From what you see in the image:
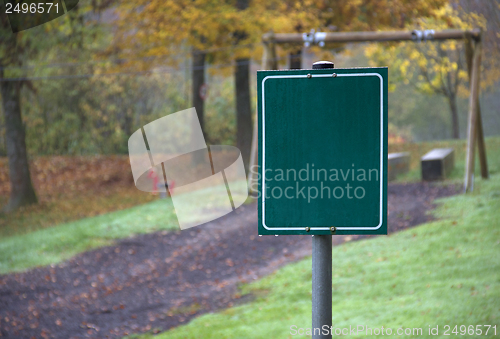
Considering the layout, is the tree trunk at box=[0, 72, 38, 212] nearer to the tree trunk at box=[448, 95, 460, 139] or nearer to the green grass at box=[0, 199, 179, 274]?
the green grass at box=[0, 199, 179, 274]

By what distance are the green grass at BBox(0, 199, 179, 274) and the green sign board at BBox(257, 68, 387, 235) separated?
7574 millimetres

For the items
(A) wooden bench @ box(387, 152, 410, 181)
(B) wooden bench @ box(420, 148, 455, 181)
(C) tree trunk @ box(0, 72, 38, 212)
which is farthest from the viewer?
(C) tree trunk @ box(0, 72, 38, 212)

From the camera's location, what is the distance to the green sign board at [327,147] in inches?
64.9

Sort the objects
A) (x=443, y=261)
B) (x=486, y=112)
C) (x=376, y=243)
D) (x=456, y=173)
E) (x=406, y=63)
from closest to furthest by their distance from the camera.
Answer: (x=443, y=261) < (x=376, y=243) < (x=456, y=173) < (x=486, y=112) < (x=406, y=63)

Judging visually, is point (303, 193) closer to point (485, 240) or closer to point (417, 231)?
point (485, 240)

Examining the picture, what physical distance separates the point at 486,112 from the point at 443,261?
11839 millimetres

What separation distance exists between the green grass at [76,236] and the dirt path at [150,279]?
459 mm

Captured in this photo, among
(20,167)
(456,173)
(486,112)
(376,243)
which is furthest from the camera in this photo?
(486,112)

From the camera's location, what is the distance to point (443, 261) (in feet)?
19.2

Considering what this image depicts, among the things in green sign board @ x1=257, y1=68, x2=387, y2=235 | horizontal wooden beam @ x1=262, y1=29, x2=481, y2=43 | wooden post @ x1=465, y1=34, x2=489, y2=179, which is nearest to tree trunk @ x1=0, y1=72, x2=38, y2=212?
horizontal wooden beam @ x1=262, y1=29, x2=481, y2=43

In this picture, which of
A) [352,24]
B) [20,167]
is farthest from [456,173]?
[20,167]

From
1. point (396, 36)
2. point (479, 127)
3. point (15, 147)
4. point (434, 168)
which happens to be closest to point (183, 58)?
point (15, 147)

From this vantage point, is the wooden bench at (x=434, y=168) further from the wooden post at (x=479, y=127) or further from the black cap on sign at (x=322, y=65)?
the black cap on sign at (x=322, y=65)

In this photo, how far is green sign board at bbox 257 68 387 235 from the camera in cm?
165
